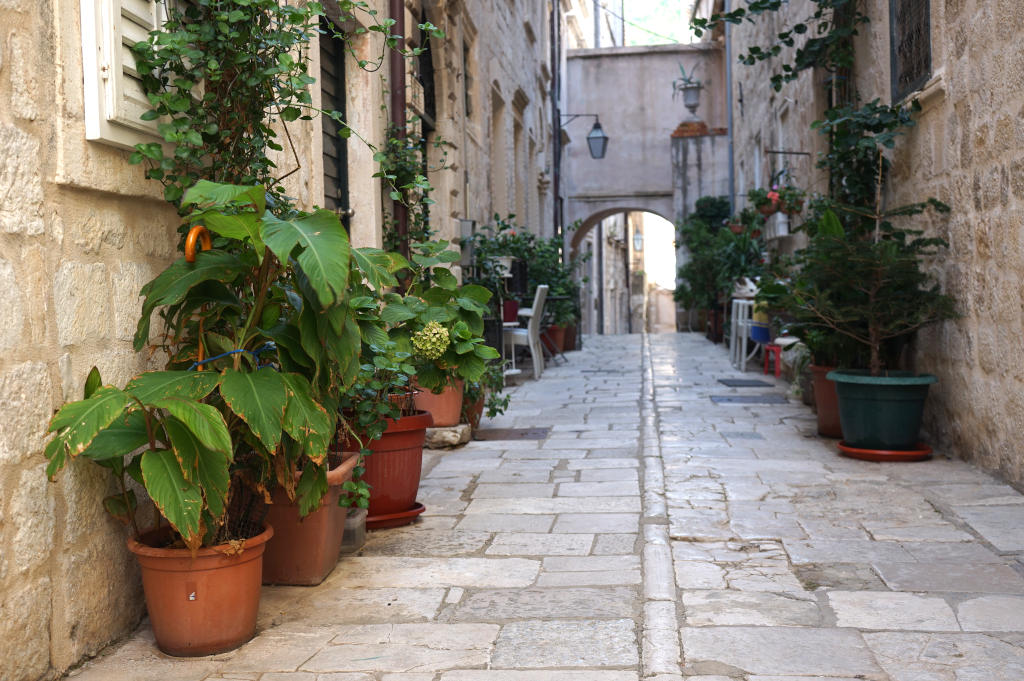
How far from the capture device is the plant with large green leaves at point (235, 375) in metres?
2.59

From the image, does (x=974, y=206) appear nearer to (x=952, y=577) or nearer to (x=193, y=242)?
(x=952, y=577)

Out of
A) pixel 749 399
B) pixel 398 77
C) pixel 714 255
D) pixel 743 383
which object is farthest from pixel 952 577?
pixel 714 255

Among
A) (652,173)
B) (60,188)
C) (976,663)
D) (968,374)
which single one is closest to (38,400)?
(60,188)

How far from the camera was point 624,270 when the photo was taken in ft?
123

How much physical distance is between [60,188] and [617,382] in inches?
310

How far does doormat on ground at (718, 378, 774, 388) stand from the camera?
9.55 m

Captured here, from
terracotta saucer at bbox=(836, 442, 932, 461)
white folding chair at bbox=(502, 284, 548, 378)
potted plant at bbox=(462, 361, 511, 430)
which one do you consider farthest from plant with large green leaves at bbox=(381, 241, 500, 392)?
white folding chair at bbox=(502, 284, 548, 378)

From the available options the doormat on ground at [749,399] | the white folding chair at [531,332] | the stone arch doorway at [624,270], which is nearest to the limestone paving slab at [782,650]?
the doormat on ground at [749,399]

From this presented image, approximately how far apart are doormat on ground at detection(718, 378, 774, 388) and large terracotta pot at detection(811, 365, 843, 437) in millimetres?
3045

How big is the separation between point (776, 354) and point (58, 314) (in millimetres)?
8784

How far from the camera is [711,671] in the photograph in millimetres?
2666

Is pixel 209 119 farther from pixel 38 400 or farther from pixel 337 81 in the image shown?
pixel 337 81

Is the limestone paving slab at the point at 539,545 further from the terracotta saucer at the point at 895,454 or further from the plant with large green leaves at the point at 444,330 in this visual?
the terracotta saucer at the point at 895,454

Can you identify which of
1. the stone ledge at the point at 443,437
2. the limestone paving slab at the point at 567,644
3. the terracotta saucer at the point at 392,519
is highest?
the stone ledge at the point at 443,437
